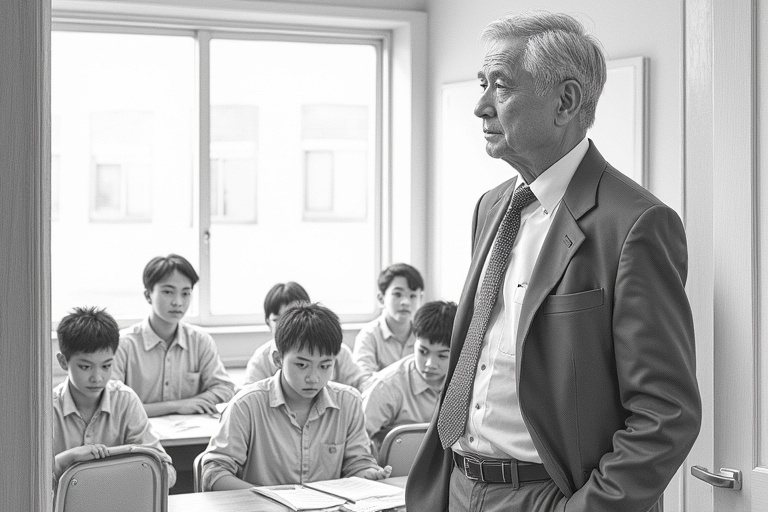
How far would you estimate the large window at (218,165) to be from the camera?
544 cm

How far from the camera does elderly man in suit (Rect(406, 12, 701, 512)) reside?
150cm

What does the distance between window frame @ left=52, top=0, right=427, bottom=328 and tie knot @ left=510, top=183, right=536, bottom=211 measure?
12.7ft

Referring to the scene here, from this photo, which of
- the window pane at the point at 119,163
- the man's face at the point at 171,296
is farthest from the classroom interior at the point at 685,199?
the window pane at the point at 119,163

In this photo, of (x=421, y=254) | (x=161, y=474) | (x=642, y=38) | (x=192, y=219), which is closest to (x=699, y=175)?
(x=161, y=474)

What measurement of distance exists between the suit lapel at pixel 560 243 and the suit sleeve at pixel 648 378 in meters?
0.11

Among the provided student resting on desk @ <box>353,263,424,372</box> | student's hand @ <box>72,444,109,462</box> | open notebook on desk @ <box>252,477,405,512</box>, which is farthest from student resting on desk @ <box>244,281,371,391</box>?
open notebook on desk @ <box>252,477,405,512</box>

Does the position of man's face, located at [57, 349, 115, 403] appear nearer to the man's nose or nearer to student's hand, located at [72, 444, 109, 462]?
student's hand, located at [72, 444, 109, 462]

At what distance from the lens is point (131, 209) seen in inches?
218

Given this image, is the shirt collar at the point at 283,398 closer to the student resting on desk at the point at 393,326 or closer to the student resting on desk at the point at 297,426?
the student resting on desk at the point at 297,426

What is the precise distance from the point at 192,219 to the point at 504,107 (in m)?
4.18

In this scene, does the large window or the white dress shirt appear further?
the large window

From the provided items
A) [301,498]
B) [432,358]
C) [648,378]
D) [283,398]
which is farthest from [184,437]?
[648,378]

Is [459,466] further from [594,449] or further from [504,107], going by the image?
[504,107]

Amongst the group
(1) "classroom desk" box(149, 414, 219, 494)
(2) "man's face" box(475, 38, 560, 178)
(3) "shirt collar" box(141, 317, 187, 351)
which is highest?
(2) "man's face" box(475, 38, 560, 178)
